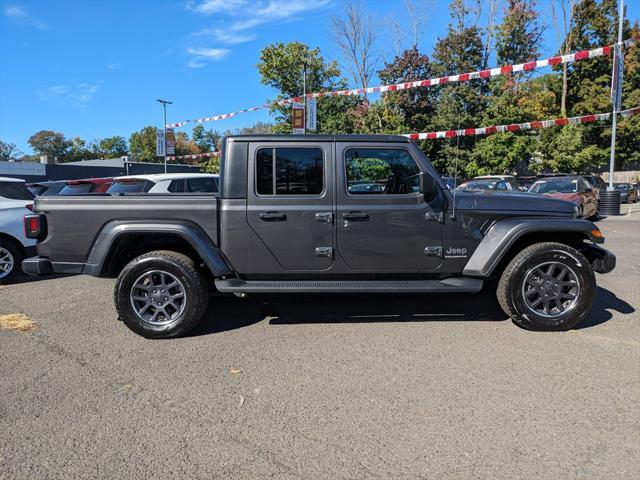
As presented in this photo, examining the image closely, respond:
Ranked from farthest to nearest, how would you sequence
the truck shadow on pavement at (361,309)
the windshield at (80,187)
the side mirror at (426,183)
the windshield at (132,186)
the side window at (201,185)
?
the side window at (201,185), the windshield at (80,187), the windshield at (132,186), the truck shadow on pavement at (361,309), the side mirror at (426,183)

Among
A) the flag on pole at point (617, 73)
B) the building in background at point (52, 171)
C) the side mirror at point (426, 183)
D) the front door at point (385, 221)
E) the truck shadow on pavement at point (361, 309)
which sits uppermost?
the flag on pole at point (617, 73)

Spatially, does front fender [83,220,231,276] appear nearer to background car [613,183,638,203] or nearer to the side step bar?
the side step bar

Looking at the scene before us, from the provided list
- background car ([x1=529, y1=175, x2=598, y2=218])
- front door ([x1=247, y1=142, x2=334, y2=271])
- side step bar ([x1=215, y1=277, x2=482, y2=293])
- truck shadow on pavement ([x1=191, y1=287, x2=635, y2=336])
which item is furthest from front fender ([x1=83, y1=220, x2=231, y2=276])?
background car ([x1=529, y1=175, x2=598, y2=218])

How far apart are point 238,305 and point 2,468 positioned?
Result: 322 centimetres

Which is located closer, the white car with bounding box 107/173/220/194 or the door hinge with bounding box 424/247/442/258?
the door hinge with bounding box 424/247/442/258

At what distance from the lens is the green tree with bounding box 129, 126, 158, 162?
76688 millimetres

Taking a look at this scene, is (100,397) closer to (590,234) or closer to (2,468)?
(2,468)

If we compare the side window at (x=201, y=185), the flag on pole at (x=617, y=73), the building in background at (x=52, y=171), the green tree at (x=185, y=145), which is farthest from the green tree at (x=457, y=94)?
the green tree at (x=185, y=145)

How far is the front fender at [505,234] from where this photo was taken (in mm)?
4391

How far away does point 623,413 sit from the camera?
2.97 m

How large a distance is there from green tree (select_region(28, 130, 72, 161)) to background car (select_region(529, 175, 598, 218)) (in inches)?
3970

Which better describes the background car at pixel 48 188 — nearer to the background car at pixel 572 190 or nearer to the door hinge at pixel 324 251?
the door hinge at pixel 324 251

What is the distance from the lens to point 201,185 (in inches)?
376

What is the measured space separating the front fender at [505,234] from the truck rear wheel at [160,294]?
274 centimetres
